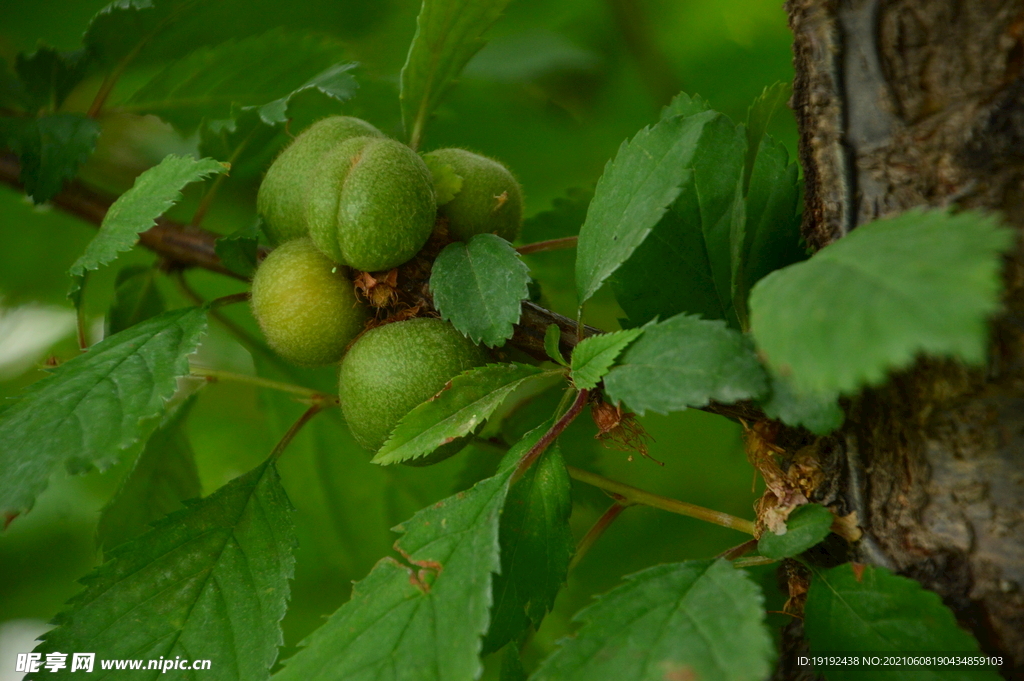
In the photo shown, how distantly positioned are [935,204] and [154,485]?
95 centimetres

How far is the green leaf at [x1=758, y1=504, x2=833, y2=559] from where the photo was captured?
0.61 m

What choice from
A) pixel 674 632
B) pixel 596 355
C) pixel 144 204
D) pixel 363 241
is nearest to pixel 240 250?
pixel 144 204

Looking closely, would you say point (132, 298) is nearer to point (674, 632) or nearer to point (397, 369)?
point (397, 369)

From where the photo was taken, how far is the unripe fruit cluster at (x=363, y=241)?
2.43 ft

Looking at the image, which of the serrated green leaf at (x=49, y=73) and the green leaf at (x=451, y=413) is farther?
the serrated green leaf at (x=49, y=73)

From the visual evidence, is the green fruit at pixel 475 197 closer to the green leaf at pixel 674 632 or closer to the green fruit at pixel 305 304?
the green fruit at pixel 305 304

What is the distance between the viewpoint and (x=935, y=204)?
1.84ft

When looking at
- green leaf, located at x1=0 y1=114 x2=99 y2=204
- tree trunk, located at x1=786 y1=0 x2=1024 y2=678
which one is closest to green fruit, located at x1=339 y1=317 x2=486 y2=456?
tree trunk, located at x1=786 y1=0 x2=1024 y2=678

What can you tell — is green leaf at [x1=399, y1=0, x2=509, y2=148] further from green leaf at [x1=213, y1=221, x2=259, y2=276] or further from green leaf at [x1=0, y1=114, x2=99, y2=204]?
green leaf at [x1=0, y1=114, x2=99, y2=204]

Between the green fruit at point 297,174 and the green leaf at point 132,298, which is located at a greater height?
the green fruit at point 297,174

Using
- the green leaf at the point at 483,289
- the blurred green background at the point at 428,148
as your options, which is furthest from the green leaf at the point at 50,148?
the green leaf at the point at 483,289

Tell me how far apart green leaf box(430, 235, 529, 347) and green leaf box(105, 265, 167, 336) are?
1.62ft

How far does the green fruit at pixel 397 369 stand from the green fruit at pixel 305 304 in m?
0.05

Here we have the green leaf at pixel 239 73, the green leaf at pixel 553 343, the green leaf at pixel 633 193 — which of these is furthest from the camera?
the green leaf at pixel 239 73
